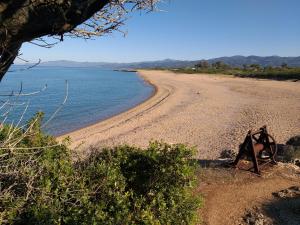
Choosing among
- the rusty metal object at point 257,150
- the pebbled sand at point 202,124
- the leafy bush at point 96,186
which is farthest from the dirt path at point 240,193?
the pebbled sand at point 202,124

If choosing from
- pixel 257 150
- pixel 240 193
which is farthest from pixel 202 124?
pixel 240 193

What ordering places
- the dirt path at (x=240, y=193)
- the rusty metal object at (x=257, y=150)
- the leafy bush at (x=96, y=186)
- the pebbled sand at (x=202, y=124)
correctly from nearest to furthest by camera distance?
the leafy bush at (x=96, y=186) → the dirt path at (x=240, y=193) → the rusty metal object at (x=257, y=150) → the pebbled sand at (x=202, y=124)

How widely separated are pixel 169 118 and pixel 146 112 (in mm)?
4417

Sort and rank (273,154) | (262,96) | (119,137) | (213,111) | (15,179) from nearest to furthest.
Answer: (15,179), (273,154), (119,137), (213,111), (262,96)

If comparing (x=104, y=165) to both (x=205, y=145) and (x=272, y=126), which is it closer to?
(x=205, y=145)

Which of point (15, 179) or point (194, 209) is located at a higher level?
point (15, 179)

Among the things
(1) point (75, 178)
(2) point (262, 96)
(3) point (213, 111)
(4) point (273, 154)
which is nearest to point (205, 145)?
(4) point (273, 154)

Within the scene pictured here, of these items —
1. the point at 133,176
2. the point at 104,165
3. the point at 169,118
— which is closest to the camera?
the point at 104,165

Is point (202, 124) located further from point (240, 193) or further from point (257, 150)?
point (240, 193)

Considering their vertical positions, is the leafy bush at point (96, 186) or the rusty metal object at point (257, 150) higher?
the leafy bush at point (96, 186)

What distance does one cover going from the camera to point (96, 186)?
6223 millimetres

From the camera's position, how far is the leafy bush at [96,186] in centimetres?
544

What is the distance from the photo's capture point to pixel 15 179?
5.51 metres

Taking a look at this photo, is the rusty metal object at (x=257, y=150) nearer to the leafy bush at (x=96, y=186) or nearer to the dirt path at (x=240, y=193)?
the dirt path at (x=240, y=193)
